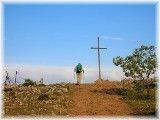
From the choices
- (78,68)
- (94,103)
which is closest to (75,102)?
(94,103)

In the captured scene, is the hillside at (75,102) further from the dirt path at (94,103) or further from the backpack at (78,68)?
the backpack at (78,68)

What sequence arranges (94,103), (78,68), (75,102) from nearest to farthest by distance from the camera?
(94,103)
(75,102)
(78,68)

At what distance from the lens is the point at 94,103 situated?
75.6 ft

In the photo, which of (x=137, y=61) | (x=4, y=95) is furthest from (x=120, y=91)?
(x=4, y=95)

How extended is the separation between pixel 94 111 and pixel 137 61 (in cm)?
808

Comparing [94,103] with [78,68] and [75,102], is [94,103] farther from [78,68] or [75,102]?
[78,68]

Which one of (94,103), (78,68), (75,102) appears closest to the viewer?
(94,103)

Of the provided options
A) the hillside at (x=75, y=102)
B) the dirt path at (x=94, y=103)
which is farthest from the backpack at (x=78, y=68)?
the dirt path at (x=94, y=103)

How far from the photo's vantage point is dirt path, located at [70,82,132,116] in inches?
794

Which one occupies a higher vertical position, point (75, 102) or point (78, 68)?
point (78, 68)

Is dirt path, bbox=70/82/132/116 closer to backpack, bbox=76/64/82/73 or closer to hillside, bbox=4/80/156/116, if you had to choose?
hillside, bbox=4/80/156/116

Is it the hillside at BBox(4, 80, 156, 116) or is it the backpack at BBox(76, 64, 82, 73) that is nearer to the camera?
the hillside at BBox(4, 80, 156, 116)

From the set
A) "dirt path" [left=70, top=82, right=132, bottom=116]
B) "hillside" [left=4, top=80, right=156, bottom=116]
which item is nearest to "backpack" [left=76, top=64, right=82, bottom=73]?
"hillside" [left=4, top=80, right=156, bottom=116]

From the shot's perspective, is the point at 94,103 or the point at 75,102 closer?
the point at 94,103
